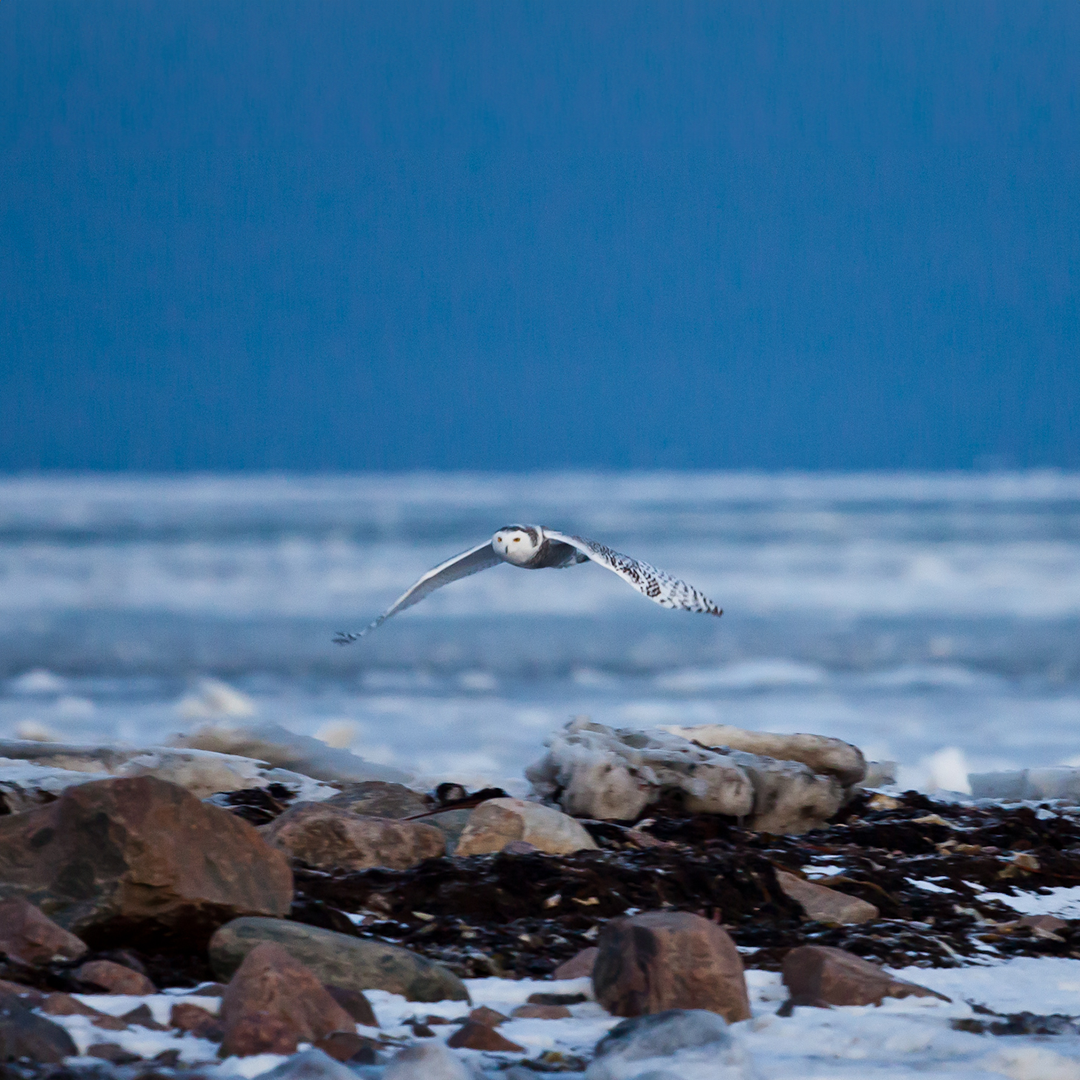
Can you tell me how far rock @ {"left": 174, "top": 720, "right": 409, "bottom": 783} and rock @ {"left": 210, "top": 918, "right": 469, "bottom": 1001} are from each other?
8.77 feet

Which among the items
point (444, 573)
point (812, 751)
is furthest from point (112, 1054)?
point (444, 573)

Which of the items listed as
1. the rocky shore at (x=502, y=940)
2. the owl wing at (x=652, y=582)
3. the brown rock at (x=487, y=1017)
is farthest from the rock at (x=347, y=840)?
the owl wing at (x=652, y=582)

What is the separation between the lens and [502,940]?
3709mm

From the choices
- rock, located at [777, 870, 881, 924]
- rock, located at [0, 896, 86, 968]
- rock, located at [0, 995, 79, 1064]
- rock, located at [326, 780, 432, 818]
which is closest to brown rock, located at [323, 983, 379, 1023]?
rock, located at [0, 995, 79, 1064]

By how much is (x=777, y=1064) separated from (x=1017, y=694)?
867cm

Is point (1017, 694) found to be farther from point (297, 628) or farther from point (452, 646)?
point (297, 628)

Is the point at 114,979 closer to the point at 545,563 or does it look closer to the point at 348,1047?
the point at 348,1047

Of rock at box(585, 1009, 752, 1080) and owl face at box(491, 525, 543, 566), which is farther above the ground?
owl face at box(491, 525, 543, 566)

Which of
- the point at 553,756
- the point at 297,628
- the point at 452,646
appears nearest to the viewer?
the point at 553,756

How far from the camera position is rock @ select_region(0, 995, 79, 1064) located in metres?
2.67

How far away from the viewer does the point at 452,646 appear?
14438 mm

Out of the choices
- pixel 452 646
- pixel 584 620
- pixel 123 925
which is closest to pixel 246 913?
pixel 123 925

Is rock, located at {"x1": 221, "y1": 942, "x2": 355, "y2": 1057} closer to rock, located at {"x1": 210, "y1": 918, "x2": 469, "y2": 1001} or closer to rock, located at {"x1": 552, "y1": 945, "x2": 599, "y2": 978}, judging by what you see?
rock, located at {"x1": 210, "y1": 918, "x2": 469, "y2": 1001}

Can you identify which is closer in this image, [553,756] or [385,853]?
[385,853]
